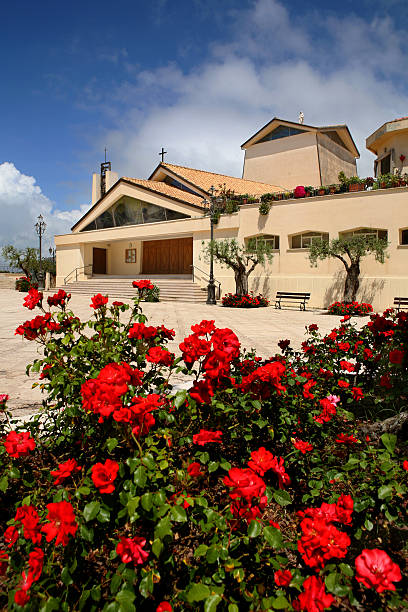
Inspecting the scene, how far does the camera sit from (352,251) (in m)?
14.5

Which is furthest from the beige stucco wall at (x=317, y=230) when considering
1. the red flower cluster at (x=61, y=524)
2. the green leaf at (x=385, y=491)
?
the red flower cluster at (x=61, y=524)

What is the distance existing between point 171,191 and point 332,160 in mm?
11698

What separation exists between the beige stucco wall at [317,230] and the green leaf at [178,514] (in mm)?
→ 15174

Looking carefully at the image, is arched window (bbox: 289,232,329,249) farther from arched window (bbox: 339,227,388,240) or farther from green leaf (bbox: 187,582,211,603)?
green leaf (bbox: 187,582,211,603)

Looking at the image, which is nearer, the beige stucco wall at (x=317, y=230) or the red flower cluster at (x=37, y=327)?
the red flower cluster at (x=37, y=327)

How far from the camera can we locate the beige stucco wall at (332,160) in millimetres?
24328

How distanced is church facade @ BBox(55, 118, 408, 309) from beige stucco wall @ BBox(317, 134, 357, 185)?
0.21 ft

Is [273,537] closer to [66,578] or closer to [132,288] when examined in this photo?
[66,578]

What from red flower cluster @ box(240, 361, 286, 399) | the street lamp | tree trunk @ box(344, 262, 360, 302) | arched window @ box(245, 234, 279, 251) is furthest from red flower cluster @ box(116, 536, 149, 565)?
arched window @ box(245, 234, 279, 251)

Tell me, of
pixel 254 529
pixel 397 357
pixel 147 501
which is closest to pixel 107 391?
pixel 147 501

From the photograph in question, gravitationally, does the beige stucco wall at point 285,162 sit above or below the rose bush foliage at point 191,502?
above

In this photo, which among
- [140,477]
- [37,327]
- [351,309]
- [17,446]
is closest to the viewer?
[140,477]

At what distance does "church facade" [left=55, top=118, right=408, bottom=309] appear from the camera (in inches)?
591

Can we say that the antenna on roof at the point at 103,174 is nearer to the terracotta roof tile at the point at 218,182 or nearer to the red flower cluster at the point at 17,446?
the terracotta roof tile at the point at 218,182
